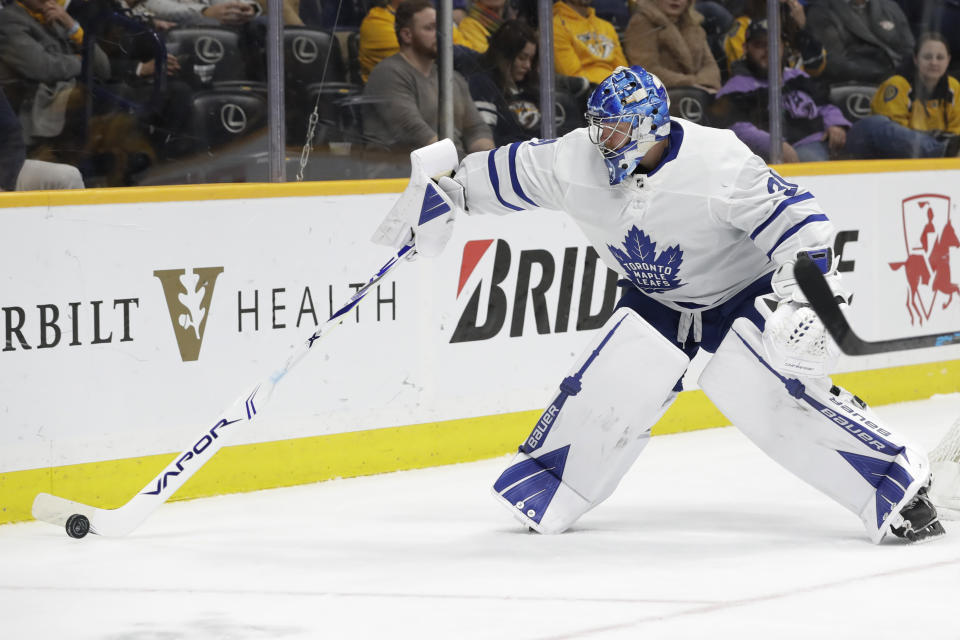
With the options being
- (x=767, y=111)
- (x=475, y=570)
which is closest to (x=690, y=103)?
(x=767, y=111)

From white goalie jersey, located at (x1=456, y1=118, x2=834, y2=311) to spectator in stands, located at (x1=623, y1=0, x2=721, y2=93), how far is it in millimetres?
1808

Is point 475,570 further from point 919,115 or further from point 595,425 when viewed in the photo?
point 919,115

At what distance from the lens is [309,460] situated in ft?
14.3

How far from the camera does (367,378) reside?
175 inches

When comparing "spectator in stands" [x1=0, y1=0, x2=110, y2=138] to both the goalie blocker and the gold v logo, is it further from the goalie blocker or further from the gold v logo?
the goalie blocker

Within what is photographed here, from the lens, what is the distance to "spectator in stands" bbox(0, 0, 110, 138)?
12.7 feet

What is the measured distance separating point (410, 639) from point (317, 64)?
2.29 metres

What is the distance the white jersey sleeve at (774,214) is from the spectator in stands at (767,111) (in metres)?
2.23

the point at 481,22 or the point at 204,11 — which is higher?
the point at 204,11

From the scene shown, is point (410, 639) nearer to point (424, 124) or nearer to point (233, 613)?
point (233, 613)

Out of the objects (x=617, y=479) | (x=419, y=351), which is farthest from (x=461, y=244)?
(x=617, y=479)

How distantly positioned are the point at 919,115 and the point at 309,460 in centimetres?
315

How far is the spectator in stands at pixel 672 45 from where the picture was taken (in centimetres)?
526

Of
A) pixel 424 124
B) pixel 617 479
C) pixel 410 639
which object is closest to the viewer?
pixel 410 639
